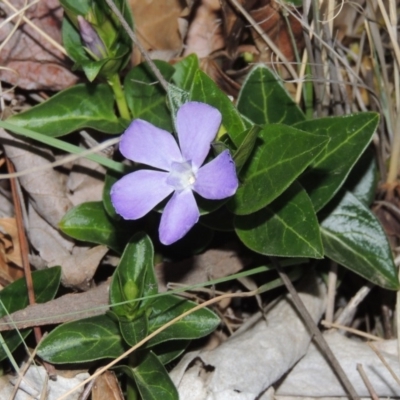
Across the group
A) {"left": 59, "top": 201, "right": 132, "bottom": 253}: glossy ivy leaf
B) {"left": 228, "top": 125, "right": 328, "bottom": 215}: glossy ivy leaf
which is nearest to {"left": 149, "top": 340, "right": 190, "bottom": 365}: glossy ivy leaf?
{"left": 59, "top": 201, "right": 132, "bottom": 253}: glossy ivy leaf

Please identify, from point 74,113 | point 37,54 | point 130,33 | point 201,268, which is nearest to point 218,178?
point 130,33

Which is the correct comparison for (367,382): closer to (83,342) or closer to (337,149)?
(337,149)

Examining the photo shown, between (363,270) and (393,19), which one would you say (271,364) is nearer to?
(363,270)

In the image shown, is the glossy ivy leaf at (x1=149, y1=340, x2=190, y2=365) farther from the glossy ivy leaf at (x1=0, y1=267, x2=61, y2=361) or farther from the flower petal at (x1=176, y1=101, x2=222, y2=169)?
the flower petal at (x1=176, y1=101, x2=222, y2=169)

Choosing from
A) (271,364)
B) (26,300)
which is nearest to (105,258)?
(26,300)

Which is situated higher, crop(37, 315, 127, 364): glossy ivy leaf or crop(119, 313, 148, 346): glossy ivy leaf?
crop(119, 313, 148, 346): glossy ivy leaf
